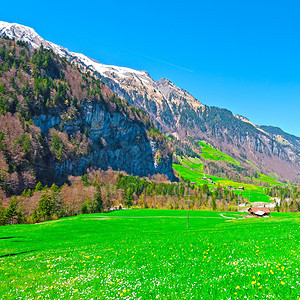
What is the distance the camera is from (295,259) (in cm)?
1428

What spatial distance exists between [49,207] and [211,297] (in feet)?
356

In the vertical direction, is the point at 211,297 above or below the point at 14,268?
above

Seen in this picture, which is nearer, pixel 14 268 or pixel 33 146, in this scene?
pixel 14 268

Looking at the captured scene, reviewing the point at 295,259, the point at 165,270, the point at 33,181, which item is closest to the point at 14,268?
the point at 165,270

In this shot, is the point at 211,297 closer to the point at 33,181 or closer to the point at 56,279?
the point at 56,279

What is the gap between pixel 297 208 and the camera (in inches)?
6284

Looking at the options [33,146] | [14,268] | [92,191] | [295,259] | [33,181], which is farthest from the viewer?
[33,146]

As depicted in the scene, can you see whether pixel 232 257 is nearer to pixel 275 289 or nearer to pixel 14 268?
pixel 275 289

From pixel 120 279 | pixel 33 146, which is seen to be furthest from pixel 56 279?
pixel 33 146

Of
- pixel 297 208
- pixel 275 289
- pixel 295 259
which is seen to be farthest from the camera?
pixel 297 208

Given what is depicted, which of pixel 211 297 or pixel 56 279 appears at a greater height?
pixel 211 297

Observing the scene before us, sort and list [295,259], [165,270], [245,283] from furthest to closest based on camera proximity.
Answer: [165,270]
[295,259]
[245,283]

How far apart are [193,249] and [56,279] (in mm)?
11603

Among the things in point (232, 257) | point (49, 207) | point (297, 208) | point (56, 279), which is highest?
point (232, 257)
